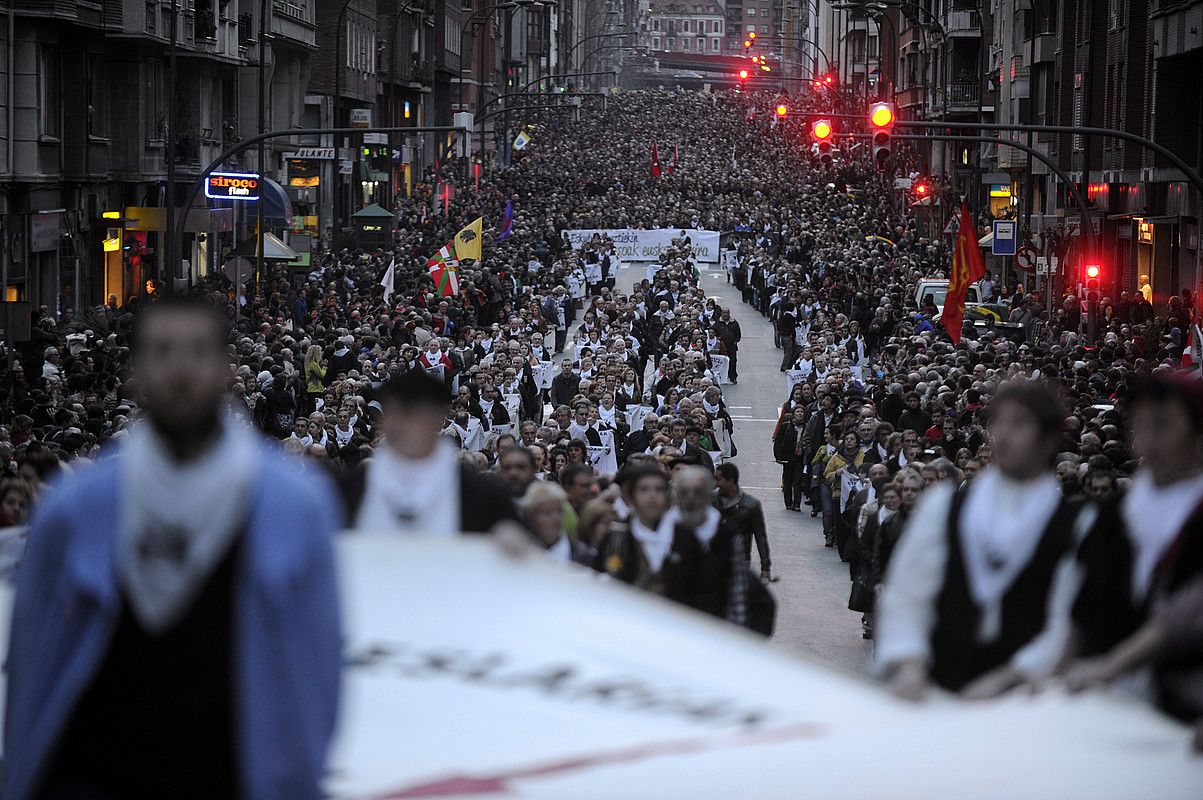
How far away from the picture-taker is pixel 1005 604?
5.52 metres

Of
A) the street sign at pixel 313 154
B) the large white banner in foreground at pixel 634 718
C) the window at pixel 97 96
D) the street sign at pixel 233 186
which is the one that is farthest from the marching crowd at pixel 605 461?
the street sign at pixel 313 154

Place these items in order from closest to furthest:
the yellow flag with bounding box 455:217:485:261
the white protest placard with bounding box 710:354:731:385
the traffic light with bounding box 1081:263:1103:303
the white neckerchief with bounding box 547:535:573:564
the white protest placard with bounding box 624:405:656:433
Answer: the white neckerchief with bounding box 547:535:573:564
the white protest placard with bounding box 624:405:656:433
the traffic light with bounding box 1081:263:1103:303
the white protest placard with bounding box 710:354:731:385
the yellow flag with bounding box 455:217:485:261

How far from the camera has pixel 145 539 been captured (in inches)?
154

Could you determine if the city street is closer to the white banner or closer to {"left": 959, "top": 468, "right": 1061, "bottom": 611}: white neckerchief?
{"left": 959, "top": 468, "right": 1061, "bottom": 611}: white neckerchief

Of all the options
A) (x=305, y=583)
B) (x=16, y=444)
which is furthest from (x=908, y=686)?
(x=16, y=444)

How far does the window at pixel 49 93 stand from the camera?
36812 millimetres

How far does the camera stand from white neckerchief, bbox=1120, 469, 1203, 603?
541 cm

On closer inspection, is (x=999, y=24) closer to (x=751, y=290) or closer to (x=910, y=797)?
(x=751, y=290)

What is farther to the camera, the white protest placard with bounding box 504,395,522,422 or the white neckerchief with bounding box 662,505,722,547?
the white protest placard with bounding box 504,395,522,422

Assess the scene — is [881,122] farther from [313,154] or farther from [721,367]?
[313,154]

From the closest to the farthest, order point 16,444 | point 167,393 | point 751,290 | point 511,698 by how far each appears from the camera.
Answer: point 167,393
point 511,698
point 16,444
point 751,290

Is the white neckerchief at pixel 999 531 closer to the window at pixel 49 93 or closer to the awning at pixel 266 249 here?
the window at pixel 49 93

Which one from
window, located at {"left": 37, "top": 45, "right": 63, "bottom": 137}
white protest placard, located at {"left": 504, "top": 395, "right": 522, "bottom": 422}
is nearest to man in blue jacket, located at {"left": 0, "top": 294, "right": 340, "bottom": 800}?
white protest placard, located at {"left": 504, "top": 395, "right": 522, "bottom": 422}

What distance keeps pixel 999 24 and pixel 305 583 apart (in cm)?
6485
